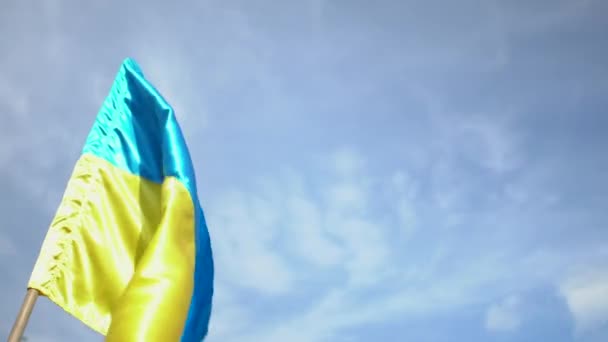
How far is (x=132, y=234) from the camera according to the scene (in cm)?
700

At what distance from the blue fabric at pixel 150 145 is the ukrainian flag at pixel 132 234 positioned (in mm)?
16

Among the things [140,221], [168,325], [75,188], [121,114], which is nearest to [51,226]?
[75,188]

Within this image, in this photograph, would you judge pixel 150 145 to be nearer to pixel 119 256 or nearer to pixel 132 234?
pixel 132 234

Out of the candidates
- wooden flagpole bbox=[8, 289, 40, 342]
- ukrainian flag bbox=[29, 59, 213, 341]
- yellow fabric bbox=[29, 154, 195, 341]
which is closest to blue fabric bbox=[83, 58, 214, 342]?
ukrainian flag bbox=[29, 59, 213, 341]

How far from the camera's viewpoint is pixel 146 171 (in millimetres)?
7727

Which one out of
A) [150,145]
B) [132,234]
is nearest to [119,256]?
[132,234]

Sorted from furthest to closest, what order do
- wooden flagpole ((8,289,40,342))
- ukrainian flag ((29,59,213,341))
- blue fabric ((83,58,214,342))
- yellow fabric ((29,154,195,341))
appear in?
blue fabric ((83,58,214,342))
ukrainian flag ((29,59,213,341))
yellow fabric ((29,154,195,341))
wooden flagpole ((8,289,40,342))

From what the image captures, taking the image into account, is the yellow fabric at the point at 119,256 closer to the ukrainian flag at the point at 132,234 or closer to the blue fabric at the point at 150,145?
the ukrainian flag at the point at 132,234

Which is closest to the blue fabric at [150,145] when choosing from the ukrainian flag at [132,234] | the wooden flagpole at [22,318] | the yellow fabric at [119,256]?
the ukrainian flag at [132,234]

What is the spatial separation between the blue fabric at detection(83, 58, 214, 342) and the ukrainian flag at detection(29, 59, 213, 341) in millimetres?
16

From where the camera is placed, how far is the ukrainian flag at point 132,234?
18.5ft

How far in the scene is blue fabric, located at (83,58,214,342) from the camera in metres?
7.12

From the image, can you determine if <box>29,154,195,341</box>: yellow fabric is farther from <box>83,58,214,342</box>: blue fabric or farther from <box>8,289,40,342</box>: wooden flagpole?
<box>8,289,40,342</box>: wooden flagpole

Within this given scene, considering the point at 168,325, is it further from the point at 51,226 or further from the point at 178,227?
the point at 51,226
